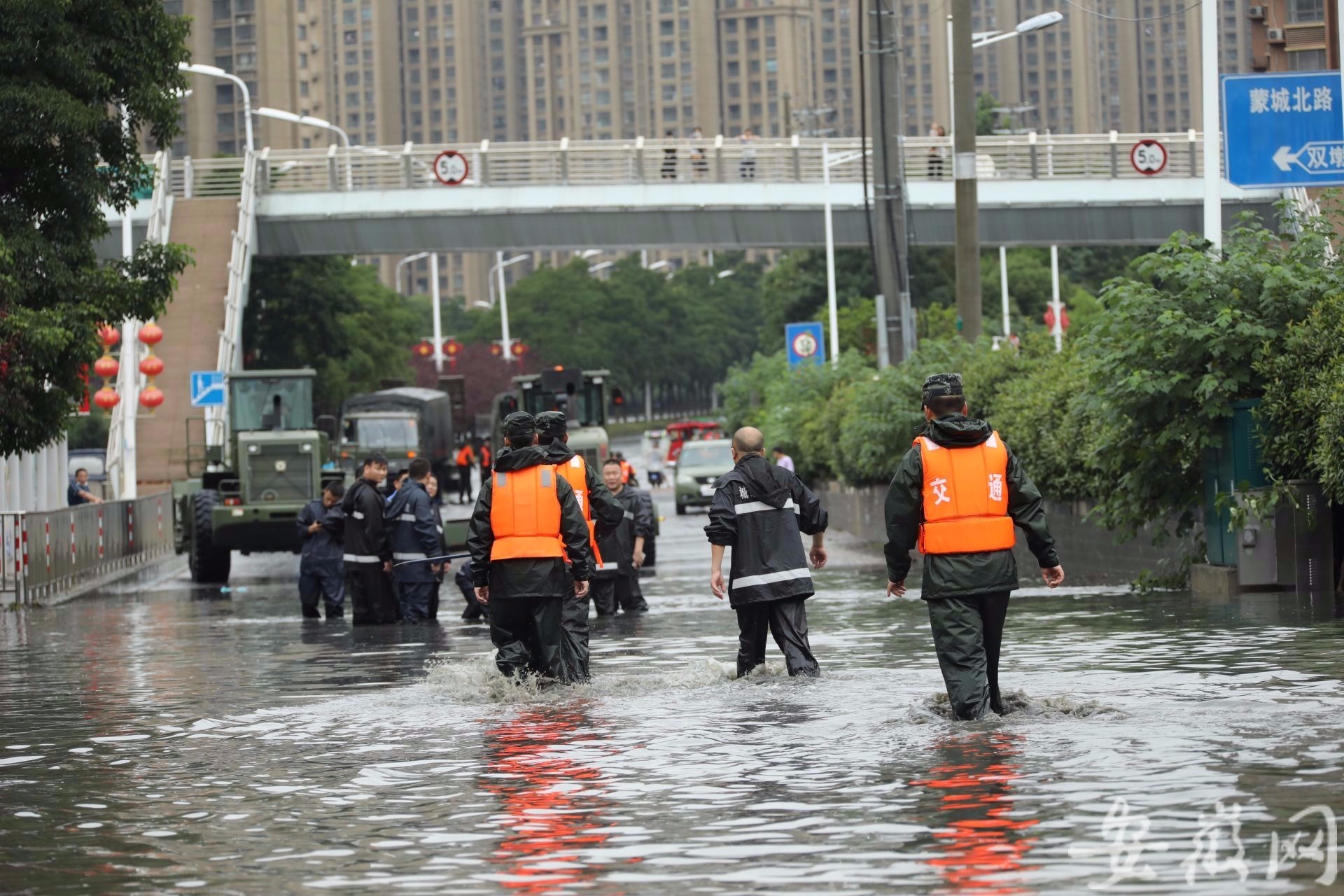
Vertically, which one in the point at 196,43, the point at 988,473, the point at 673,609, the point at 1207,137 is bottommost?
the point at 673,609

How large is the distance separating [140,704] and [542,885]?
7.12 metres

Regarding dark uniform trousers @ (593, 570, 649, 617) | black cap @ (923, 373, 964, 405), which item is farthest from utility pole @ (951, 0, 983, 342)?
black cap @ (923, 373, 964, 405)

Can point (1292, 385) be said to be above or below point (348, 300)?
below

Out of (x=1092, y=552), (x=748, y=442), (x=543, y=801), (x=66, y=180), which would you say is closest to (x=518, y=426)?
(x=748, y=442)

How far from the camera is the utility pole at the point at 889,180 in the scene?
105 feet

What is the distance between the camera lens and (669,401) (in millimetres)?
163875

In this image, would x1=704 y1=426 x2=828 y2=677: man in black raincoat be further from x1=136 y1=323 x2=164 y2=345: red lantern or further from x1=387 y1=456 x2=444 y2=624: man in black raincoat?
x1=136 y1=323 x2=164 y2=345: red lantern

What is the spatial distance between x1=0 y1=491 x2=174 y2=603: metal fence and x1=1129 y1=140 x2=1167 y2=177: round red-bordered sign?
27951 millimetres

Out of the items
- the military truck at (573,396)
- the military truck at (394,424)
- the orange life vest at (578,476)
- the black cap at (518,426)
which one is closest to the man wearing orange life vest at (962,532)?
the black cap at (518,426)

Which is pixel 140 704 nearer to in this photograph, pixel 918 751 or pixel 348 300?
pixel 918 751

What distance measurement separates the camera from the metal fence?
26422 mm

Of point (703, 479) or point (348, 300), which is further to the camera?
point (348, 300)

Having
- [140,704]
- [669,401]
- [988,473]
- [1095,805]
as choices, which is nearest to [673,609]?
[140,704]

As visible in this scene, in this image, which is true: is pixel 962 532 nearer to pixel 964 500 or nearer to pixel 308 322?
pixel 964 500
